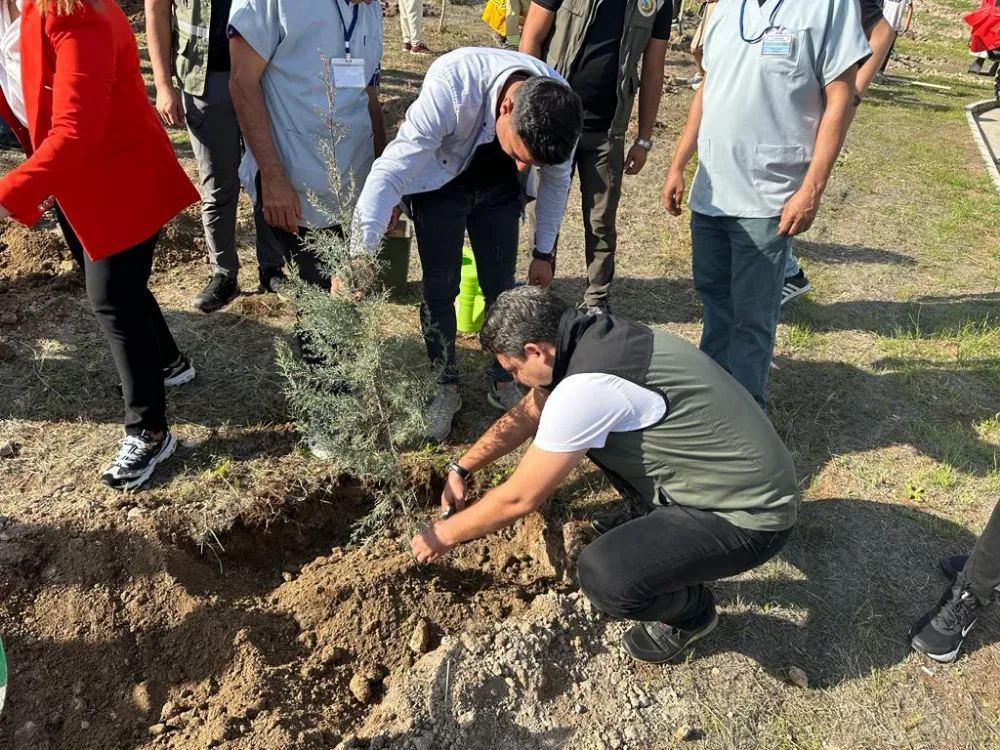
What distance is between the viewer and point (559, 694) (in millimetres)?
2359

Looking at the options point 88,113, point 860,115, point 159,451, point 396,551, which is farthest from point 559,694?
point 860,115

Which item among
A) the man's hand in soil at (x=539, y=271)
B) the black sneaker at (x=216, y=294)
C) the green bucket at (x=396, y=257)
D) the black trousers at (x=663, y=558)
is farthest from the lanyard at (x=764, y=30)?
the black sneaker at (x=216, y=294)

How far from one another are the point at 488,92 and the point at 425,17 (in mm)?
9802

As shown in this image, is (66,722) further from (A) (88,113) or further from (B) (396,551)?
(A) (88,113)

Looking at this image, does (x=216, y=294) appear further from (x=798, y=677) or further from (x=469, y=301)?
(x=798, y=677)

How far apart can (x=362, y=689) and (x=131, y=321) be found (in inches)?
58.2

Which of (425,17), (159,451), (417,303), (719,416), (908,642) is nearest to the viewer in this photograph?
(719,416)

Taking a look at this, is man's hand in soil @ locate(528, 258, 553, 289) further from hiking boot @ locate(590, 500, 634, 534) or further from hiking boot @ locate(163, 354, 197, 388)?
hiking boot @ locate(163, 354, 197, 388)

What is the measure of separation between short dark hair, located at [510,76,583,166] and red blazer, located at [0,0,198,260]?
125 centimetres

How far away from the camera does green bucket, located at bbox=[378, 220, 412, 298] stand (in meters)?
3.98

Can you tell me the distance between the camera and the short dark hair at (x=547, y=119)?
7.11ft

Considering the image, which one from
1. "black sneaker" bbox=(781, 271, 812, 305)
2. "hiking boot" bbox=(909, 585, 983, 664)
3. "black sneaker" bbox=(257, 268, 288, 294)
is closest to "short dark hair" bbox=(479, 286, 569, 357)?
"hiking boot" bbox=(909, 585, 983, 664)

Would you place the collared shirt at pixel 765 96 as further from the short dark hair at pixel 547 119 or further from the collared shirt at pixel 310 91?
the collared shirt at pixel 310 91

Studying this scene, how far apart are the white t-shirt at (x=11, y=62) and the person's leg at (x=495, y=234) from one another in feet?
4.95
